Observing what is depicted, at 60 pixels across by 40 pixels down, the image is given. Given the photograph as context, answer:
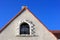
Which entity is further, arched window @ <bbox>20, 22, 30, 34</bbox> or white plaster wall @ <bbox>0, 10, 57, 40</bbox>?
arched window @ <bbox>20, 22, 30, 34</bbox>

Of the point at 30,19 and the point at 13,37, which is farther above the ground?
the point at 30,19

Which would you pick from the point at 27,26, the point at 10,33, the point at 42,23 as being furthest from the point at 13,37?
the point at 42,23

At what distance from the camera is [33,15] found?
28641 millimetres

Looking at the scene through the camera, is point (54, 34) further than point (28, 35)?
Yes

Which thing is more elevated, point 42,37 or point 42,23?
point 42,23

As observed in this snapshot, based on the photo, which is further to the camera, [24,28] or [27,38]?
[24,28]

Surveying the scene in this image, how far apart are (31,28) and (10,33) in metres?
2.77

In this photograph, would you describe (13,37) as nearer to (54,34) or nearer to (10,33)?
(10,33)

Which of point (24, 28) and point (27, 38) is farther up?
point (24, 28)

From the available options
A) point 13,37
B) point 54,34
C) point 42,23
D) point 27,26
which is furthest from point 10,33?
point 54,34

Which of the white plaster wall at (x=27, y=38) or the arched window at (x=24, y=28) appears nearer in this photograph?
the white plaster wall at (x=27, y=38)

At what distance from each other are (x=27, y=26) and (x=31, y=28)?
72 cm

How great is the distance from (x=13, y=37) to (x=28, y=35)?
6.34 ft

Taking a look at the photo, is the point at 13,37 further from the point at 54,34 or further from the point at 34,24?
the point at 54,34
